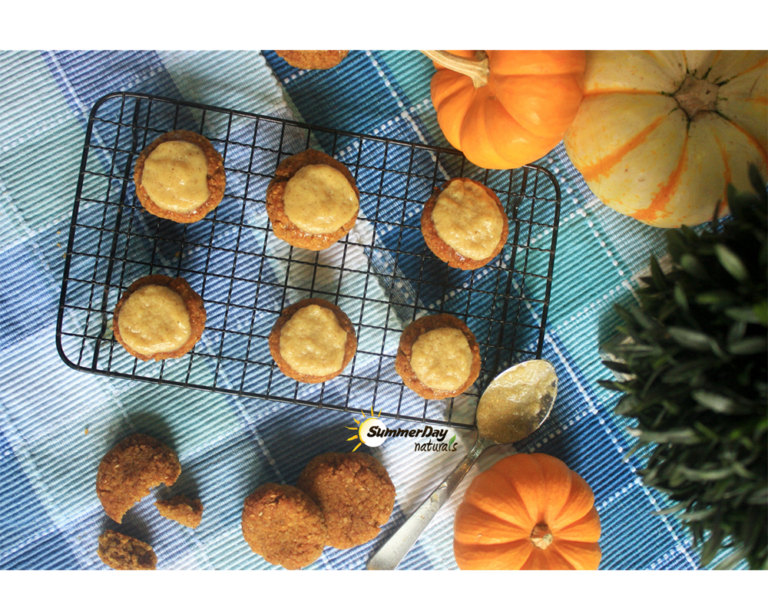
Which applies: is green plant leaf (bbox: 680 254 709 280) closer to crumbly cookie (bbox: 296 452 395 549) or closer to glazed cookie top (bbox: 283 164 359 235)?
glazed cookie top (bbox: 283 164 359 235)

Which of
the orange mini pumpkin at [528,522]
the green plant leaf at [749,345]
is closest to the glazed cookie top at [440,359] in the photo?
the orange mini pumpkin at [528,522]

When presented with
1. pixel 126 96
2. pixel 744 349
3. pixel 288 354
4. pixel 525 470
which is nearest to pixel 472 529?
pixel 525 470

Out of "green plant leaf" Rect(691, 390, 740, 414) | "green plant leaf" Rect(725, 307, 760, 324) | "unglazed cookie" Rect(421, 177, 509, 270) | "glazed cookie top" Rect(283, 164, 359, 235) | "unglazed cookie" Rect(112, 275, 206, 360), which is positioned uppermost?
"glazed cookie top" Rect(283, 164, 359, 235)

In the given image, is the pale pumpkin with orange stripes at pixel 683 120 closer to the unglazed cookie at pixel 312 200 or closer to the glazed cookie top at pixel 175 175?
the unglazed cookie at pixel 312 200

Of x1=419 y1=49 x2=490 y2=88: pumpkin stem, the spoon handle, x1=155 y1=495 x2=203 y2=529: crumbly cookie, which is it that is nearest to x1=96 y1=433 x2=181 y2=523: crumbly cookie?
x1=155 y1=495 x2=203 y2=529: crumbly cookie

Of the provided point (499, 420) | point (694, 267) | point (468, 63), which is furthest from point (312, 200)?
point (694, 267)
